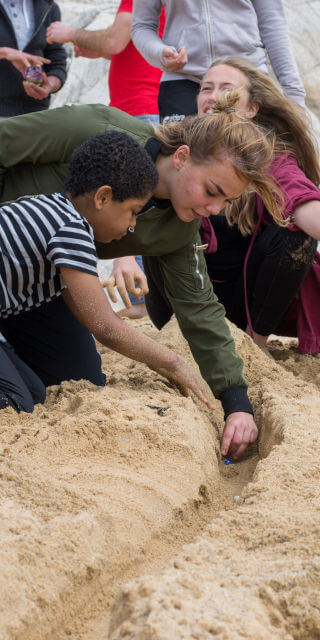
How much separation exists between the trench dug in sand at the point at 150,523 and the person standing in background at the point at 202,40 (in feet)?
5.27

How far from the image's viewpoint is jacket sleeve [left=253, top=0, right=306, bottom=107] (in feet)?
10.5

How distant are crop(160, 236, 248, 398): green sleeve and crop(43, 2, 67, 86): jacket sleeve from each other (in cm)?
199

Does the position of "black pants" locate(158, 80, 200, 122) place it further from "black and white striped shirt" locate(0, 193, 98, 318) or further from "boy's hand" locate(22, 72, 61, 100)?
"black and white striped shirt" locate(0, 193, 98, 318)

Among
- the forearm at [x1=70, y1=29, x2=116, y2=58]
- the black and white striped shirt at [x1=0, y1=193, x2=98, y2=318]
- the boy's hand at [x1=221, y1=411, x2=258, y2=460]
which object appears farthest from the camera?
the forearm at [x1=70, y1=29, x2=116, y2=58]

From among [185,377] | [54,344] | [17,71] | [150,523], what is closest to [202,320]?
[185,377]

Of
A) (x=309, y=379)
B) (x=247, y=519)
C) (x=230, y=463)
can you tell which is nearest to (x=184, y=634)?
(x=247, y=519)

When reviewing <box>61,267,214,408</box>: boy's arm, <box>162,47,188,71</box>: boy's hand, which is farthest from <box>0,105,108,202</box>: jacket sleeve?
<box>162,47,188,71</box>: boy's hand

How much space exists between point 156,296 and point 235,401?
1.06 metres

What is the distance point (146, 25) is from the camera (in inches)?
129

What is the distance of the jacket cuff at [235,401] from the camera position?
2303mm

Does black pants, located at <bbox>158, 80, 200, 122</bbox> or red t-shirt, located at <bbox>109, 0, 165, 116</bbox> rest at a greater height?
black pants, located at <bbox>158, 80, 200, 122</bbox>

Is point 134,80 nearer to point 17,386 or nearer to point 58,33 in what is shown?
point 58,33

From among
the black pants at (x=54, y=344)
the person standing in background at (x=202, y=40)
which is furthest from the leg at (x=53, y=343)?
the person standing in background at (x=202, y=40)

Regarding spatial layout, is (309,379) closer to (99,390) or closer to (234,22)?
(99,390)
